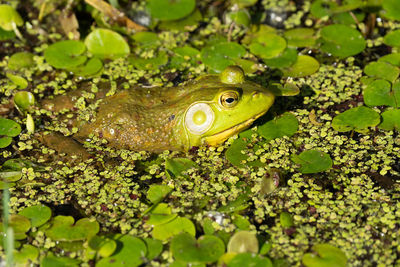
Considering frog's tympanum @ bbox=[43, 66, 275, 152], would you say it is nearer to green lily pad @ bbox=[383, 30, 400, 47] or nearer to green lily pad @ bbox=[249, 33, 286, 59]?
green lily pad @ bbox=[249, 33, 286, 59]

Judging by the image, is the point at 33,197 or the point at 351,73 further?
the point at 351,73

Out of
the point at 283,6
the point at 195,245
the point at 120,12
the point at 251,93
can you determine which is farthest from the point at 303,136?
the point at 120,12

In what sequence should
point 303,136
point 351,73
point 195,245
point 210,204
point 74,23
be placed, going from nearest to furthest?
1. point 195,245
2. point 210,204
3. point 303,136
4. point 351,73
5. point 74,23

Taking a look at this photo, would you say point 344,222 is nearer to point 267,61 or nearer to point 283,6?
point 267,61

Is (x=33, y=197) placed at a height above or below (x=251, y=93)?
A: below

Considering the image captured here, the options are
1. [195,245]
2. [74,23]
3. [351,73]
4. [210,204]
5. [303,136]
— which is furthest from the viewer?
[74,23]

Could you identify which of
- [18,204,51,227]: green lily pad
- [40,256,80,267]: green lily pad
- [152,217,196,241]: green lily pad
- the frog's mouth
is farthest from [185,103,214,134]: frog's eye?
[40,256,80,267]: green lily pad

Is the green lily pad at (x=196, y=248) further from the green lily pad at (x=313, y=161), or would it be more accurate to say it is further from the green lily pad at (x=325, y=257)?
the green lily pad at (x=313, y=161)
